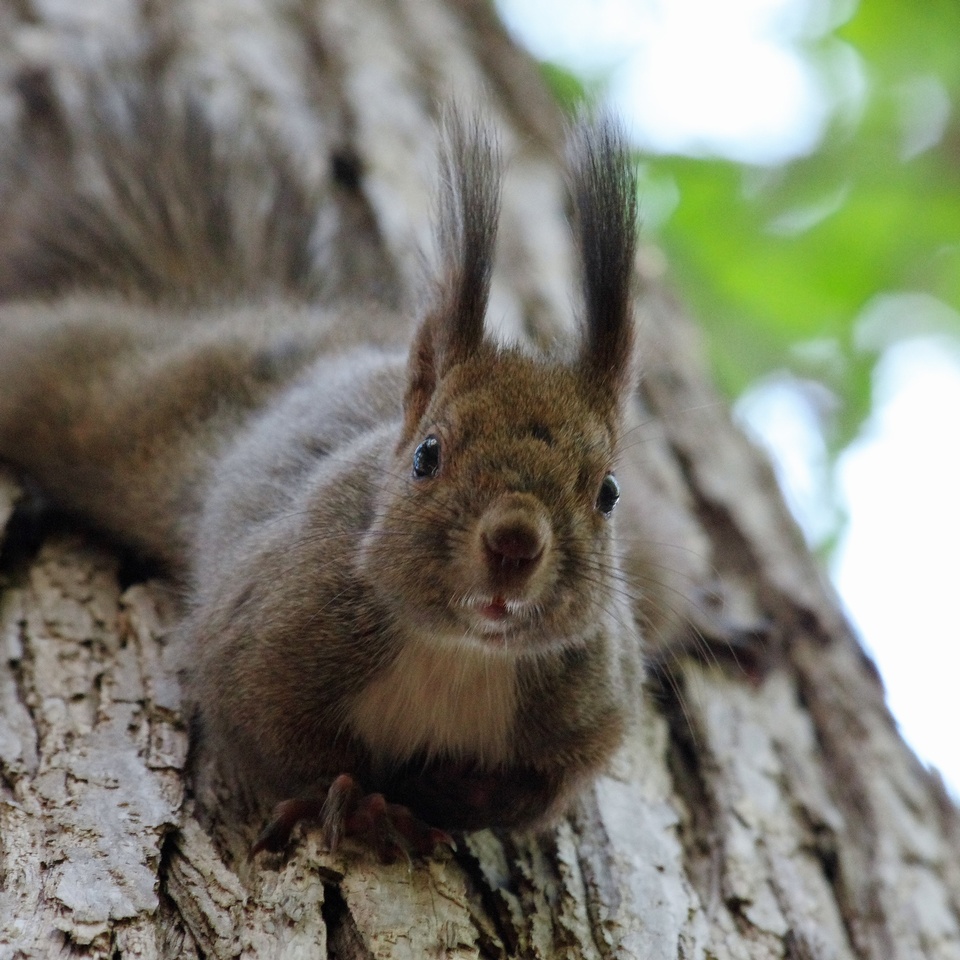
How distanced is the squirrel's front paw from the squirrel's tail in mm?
1811

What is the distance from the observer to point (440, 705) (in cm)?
236

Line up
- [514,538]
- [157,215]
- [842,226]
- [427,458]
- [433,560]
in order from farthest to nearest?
1. [842,226]
2. [157,215]
3. [427,458]
4. [433,560]
5. [514,538]

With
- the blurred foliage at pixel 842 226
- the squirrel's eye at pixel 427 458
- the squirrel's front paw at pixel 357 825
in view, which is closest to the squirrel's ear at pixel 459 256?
the squirrel's eye at pixel 427 458

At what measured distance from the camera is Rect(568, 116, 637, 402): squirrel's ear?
7.79 ft

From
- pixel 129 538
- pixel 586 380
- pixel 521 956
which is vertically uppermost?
pixel 586 380

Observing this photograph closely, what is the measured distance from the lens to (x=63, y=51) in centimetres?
399

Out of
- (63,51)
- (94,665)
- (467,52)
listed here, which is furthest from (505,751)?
(467,52)

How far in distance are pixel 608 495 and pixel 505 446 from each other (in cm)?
26

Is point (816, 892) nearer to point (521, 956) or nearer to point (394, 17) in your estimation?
point (521, 956)

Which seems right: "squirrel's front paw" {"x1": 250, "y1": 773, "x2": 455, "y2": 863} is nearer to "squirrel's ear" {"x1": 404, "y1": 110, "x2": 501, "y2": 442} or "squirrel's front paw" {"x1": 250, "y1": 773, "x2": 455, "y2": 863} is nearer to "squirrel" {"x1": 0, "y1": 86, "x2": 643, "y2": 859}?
"squirrel" {"x1": 0, "y1": 86, "x2": 643, "y2": 859}

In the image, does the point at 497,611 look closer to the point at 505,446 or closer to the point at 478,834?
the point at 505,446

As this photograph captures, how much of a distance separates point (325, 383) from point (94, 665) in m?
0.85

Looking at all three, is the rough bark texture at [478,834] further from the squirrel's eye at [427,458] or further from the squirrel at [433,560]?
the squirrel's eye at [427,458]

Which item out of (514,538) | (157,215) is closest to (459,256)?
(514,538)
